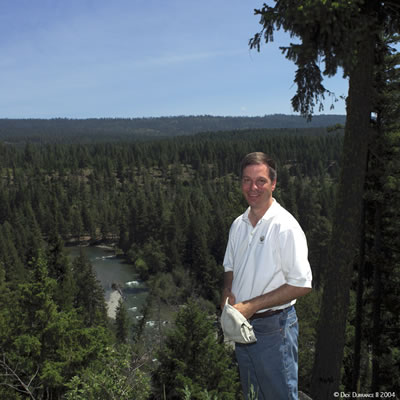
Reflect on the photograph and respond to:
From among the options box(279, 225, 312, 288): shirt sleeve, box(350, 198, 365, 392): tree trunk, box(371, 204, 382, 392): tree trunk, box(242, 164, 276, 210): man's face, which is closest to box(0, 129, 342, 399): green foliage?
box(279, 225, 312, 288): shirt sleeve

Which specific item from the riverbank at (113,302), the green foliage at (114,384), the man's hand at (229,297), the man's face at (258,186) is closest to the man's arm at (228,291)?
the man's hand at (229,297)

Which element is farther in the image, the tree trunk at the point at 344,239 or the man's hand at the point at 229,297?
the tree trunk at the point at 344,239

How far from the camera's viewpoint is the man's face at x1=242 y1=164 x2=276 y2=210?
4.12 metres

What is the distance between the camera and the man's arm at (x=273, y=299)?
3.74 m

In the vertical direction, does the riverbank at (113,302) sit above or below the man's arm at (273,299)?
below

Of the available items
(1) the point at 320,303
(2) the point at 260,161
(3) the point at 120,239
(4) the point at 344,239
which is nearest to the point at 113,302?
(3) the point at 120,239

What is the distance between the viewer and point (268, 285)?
392 centimetres

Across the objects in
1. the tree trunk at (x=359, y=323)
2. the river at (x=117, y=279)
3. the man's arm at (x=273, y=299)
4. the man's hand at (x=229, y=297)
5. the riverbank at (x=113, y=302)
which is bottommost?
the river at (x=117, y=279)

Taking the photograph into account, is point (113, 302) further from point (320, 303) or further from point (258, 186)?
point (258, 186)

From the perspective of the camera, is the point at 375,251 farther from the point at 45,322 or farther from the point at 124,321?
the point at 124,321

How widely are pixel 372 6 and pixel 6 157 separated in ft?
601

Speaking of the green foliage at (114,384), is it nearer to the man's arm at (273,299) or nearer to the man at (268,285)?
the man at (268,285)

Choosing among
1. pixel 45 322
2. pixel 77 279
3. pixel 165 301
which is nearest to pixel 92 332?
pixel 45 322

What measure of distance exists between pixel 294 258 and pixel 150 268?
2796 inches
